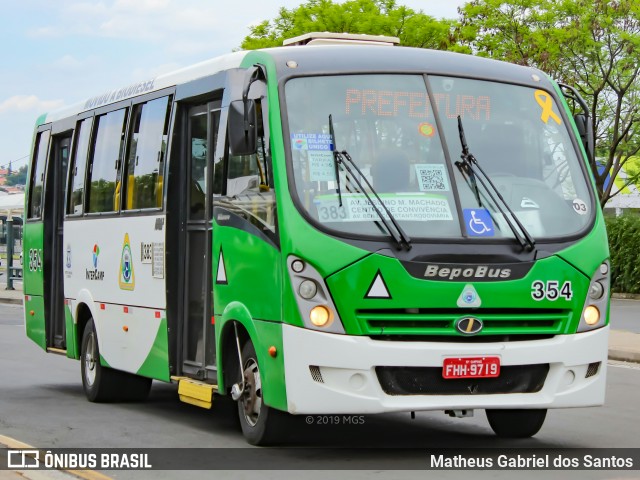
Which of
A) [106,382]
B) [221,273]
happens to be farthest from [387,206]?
[106,382]

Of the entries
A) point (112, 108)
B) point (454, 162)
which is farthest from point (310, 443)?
point (112, 108)

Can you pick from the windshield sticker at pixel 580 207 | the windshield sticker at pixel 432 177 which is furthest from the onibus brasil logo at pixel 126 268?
the windshield sticker at pixel 580 207

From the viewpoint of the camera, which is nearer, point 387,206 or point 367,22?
point 387,206

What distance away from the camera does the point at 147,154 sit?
12.0 metres

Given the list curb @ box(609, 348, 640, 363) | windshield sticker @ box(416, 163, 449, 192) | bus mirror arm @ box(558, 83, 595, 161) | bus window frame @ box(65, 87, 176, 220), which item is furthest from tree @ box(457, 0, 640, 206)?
windshield sticker @ box(416, 163, 449, 192)

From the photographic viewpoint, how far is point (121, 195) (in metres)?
12.7

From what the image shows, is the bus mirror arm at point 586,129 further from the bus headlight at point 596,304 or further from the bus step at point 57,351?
the bus step at point 57,351

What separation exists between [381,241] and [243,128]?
135 cm

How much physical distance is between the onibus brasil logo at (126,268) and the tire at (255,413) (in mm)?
2759

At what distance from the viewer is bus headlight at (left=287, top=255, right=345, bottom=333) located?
858 cm

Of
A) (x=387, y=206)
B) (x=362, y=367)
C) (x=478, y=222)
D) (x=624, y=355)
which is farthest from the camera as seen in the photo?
(x=624, y=355)

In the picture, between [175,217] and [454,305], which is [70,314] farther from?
[454,305]

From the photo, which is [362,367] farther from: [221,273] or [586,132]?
[586,132]

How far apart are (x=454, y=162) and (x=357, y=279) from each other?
125 centimetres
